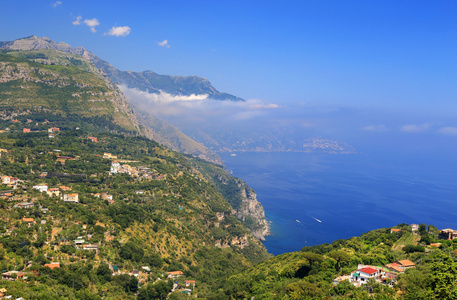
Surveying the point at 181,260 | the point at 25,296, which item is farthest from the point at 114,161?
the point at 25,296

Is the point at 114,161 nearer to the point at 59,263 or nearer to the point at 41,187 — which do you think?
the point at 41,187

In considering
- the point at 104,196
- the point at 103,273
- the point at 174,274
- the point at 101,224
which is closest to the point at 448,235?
the point at 174,274

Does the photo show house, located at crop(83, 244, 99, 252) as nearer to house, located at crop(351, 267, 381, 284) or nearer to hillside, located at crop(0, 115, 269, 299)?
hillside, located at crop(0, 115, 269, 299)

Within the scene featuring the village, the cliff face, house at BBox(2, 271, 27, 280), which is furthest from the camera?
the cliff face

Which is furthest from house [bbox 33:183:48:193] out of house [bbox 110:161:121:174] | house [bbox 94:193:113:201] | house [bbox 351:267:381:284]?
house [bbox 351:267:381:284]

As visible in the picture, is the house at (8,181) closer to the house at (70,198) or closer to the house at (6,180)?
the house at (6,180)

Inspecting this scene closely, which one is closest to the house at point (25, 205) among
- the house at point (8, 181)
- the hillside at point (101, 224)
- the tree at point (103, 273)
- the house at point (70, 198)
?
the hillside at point (101, 224)
